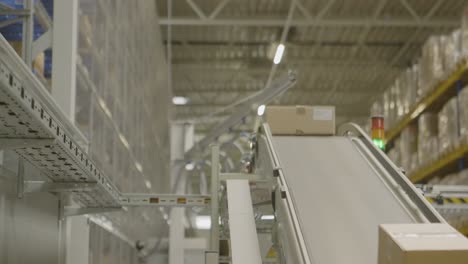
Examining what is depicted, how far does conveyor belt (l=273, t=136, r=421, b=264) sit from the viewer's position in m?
5.18

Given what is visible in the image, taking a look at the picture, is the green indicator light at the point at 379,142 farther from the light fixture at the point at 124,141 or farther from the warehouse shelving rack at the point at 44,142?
the light fixture at the point at 124,141

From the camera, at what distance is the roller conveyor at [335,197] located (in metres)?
5.09

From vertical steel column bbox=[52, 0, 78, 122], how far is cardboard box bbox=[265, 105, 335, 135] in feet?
6.71

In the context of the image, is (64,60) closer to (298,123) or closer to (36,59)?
(36,59)

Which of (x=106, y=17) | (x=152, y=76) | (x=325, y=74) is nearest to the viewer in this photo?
(x=106, y=17)

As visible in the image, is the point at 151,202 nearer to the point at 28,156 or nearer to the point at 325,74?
the point at 28,156

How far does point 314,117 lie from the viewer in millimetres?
6848

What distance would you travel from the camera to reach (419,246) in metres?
3.41

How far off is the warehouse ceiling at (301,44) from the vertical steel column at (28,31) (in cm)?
830

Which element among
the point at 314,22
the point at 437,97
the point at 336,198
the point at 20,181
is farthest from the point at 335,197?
the point at 314,22

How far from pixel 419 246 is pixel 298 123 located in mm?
3493

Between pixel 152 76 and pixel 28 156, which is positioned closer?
pixel 28 156

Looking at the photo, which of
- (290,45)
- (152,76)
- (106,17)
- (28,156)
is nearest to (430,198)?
(106,17)

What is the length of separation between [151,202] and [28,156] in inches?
88.6
